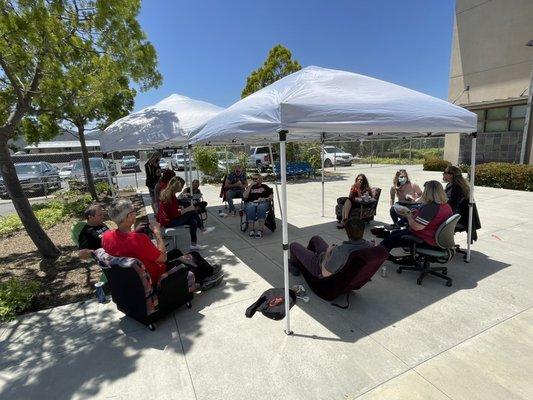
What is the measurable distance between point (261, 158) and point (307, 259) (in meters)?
17.6

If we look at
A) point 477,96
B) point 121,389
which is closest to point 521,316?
point 121,389

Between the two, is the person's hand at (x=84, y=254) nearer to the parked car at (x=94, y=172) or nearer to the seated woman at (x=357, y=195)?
the seated woman at (x=357, y=195)

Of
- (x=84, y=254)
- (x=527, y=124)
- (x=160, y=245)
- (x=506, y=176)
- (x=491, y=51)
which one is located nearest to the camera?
(x=160, y=245)

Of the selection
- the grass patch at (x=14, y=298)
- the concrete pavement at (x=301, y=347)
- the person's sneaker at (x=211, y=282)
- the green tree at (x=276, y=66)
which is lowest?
Answer: the concrete pavement at (x=301, y=347)

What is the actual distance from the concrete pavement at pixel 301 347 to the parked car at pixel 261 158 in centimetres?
1570

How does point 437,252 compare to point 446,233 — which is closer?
point 446,233

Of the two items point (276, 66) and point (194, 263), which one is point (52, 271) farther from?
point (276, 66)

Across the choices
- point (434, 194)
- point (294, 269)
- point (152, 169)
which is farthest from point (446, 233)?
point (152, 169)

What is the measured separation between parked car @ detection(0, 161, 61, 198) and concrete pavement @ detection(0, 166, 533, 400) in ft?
38.5

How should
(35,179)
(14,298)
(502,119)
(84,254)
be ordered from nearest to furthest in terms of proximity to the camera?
(84,254), (14,298), (502,119), (35,179)

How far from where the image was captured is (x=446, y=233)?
11.9 ft

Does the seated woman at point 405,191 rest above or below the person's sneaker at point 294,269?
above

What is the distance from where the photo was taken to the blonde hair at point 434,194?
12.3ft

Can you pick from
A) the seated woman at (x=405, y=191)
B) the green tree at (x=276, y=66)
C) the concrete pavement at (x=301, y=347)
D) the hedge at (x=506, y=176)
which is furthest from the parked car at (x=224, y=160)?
the concrete pavement at (x=301, y=347)
